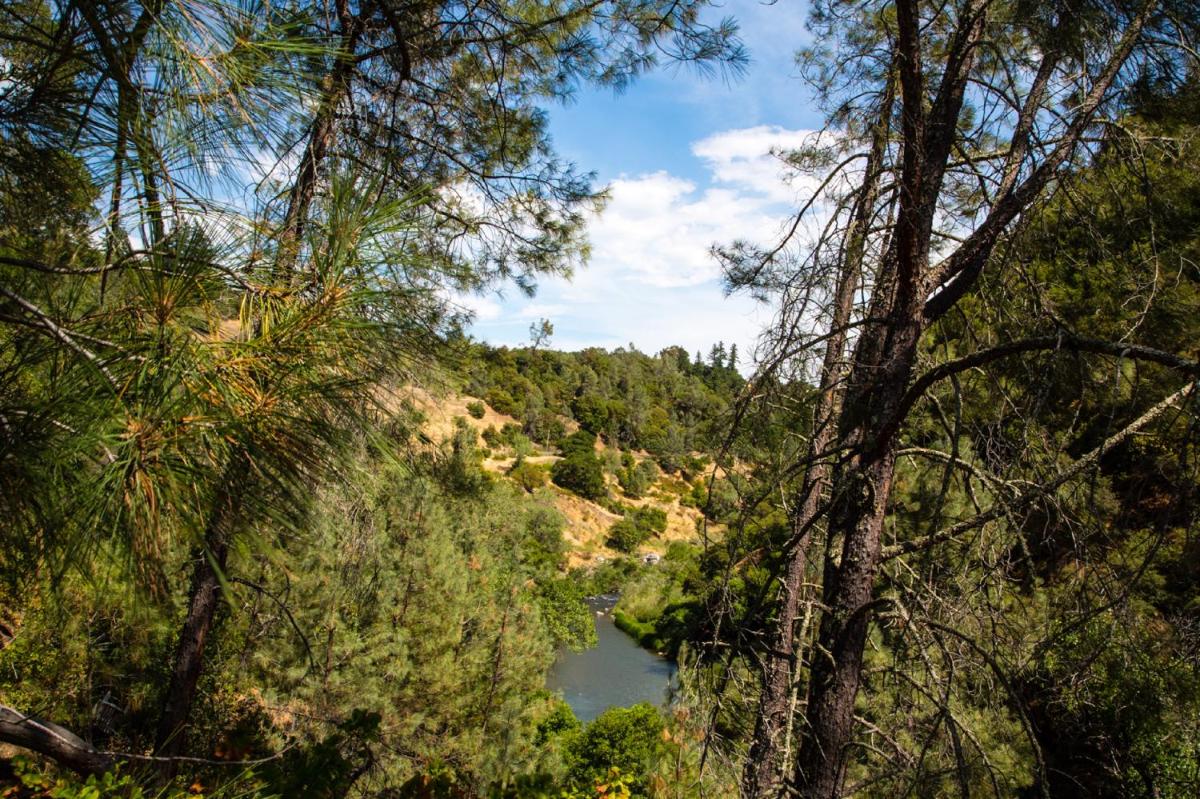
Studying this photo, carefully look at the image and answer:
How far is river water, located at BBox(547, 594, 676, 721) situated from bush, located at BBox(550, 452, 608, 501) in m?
13.1

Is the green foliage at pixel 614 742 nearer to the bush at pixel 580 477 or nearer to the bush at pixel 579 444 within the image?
the bush at pixel 580 477

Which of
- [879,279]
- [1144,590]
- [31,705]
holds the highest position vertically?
[879,279]

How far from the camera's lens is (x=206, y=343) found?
3.54 ft

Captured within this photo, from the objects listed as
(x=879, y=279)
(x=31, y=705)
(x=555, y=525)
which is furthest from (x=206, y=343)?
(x=555, y=525)

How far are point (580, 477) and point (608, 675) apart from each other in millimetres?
18122

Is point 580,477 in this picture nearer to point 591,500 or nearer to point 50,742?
point 591,500

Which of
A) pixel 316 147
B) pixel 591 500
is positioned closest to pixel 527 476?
pixel 591 500

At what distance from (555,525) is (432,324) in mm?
27799

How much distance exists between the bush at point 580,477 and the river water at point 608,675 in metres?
13.1

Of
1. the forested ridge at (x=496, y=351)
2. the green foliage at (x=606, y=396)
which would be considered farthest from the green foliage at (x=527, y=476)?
the forested ridge at (x=496, y=351)

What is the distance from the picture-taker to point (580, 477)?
120ft

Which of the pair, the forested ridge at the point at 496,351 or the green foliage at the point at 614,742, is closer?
the forested ridge at the point at 496,351

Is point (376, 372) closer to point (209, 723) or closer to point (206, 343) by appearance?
point (206, 343)

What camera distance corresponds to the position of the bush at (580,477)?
120ft
